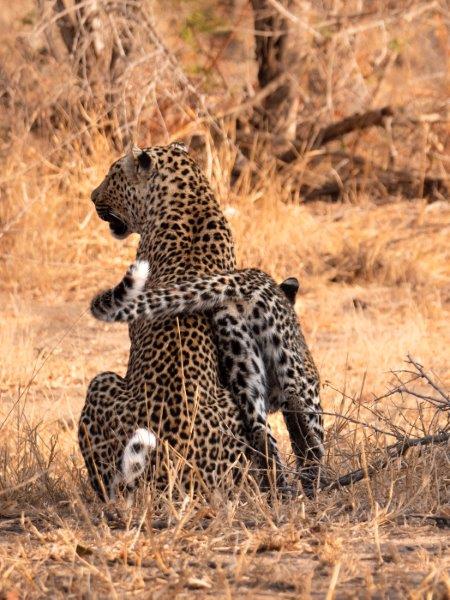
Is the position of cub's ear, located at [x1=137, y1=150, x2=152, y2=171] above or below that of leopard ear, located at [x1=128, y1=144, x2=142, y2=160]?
below

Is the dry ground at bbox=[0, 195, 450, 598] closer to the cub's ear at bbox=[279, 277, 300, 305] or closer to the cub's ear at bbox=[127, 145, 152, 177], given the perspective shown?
the cub's ear at bbox=[279, 277, 300, 305]

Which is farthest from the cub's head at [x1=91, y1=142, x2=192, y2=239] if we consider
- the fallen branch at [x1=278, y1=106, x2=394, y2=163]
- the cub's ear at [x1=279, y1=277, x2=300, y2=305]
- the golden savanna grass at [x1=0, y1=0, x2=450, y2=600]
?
the fallen branch at [x1=278, y1=106, x2=394, y2=163]

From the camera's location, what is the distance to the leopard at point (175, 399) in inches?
188

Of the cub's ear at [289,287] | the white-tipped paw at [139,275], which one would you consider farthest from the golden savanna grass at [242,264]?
the white-tipped paw at [139,275]

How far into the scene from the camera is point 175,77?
10.9 meters

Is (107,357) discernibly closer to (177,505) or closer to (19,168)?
(19,168)

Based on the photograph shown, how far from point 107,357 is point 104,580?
5.18 m

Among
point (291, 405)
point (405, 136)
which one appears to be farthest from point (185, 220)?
point (405, 136)

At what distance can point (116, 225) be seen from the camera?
6.25m

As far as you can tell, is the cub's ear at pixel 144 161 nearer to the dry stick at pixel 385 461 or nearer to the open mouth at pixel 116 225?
the open mouth at pixel 116 225

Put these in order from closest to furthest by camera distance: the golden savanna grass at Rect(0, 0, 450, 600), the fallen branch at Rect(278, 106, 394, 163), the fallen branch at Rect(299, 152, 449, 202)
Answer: the golden savanna grass at Rect(0, 0, 450, 600)
the fallen branch at Rect(278, 106, 394, 163)
the fallen branch at Rect(299, 152, 449, 202)

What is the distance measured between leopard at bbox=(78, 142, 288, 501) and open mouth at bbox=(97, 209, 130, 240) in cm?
56

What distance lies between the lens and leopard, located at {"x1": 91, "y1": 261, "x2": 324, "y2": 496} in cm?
497

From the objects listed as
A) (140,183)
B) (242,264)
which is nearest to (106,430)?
(140,183)
